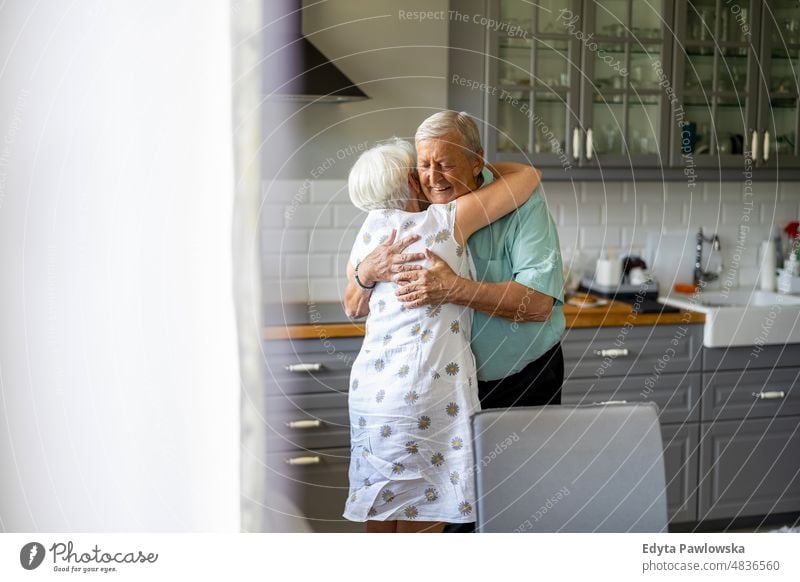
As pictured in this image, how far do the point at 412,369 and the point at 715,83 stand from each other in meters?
1.05

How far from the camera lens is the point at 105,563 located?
1.06 metres

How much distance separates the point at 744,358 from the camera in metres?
1.67

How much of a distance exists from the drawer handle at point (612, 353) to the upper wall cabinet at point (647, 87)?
0.37 metres

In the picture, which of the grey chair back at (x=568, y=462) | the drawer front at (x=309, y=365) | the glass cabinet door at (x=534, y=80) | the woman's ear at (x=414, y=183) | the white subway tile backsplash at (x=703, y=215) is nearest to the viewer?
the grey chair back at (x=568, y=462)

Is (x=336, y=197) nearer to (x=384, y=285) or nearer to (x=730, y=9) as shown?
(x=384, y=285)

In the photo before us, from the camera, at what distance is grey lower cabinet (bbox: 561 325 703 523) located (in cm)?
154

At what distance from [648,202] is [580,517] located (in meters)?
1.17

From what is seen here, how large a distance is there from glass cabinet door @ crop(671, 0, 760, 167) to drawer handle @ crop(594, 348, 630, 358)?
1.48 feet

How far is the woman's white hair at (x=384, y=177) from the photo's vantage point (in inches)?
39.2

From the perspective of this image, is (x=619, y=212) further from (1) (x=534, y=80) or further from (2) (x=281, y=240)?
(2) (x=281, y=240)

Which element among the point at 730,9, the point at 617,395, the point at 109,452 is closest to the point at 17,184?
the point at 109,452

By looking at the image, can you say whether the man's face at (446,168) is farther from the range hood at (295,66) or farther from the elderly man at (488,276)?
the range hood at (295,66)

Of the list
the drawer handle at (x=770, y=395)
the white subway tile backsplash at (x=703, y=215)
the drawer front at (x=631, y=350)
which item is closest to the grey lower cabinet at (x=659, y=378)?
the drawer front at (x=631, y=350)

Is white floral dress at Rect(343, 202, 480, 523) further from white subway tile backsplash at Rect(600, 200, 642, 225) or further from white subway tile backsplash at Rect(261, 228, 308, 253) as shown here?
white subway tile backsplash at Rect(600, 200, 642, 225)
